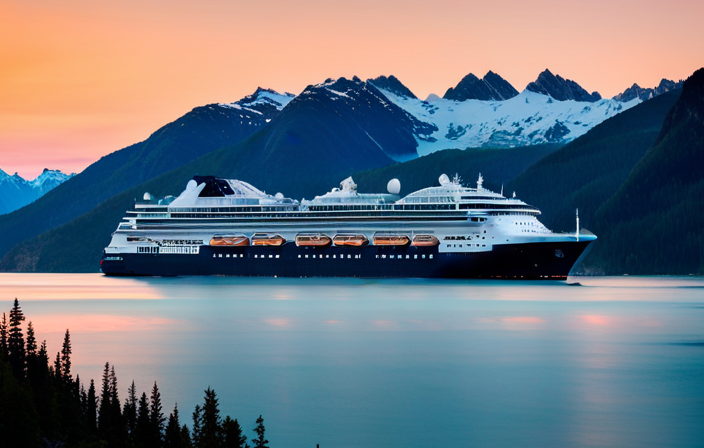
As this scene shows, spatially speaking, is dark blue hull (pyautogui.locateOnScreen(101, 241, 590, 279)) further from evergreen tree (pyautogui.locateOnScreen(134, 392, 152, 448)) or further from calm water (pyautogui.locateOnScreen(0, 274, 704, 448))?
evergreen tree (pyautogui.locateOnScreen(134, 392, 152, 448))

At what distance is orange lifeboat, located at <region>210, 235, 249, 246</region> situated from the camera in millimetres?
121375

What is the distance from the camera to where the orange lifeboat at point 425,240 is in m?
111

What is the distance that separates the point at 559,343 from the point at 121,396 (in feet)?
85.4

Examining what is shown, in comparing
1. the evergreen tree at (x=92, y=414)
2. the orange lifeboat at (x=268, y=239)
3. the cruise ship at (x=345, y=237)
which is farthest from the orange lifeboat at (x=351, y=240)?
the evergreen tree at (x=92, y=414)

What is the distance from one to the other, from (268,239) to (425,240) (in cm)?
1896

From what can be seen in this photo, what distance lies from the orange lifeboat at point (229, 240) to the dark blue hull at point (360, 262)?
0.77 meters

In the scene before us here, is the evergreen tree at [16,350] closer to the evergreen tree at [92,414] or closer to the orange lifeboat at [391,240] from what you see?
the evergreen tree at [92,414]

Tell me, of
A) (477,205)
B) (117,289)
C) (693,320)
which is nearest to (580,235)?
(477,205)

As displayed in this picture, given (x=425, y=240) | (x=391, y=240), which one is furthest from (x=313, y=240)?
Answer: (x=425, y=240)

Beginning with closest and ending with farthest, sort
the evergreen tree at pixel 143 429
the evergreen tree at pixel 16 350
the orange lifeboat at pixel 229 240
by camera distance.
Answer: the evergreen tree at pixel 143 429
the evergreen tree at pixel 16 350
the orange lifeboat at pixel 229 240

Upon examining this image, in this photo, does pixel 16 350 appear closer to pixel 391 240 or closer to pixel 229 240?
pixel 391 240

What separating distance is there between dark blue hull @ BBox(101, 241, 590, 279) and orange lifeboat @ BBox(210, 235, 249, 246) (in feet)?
2.51

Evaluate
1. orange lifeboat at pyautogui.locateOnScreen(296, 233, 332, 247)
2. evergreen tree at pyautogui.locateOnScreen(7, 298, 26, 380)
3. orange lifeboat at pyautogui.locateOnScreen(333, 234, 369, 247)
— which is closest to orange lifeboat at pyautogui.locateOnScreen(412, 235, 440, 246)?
orange lifeboat at pyautogui.locateOnScreen(333, 234, 369, 247)

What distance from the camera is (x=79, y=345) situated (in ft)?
181
